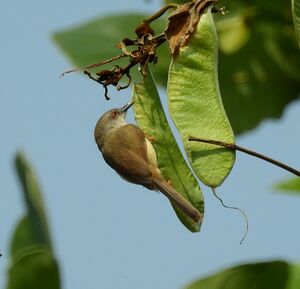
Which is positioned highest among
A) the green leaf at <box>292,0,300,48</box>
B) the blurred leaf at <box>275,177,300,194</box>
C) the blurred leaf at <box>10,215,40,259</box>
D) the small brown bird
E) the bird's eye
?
the green leaf at <box>292,0,300,48</box>

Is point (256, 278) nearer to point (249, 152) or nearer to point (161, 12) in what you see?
point (249, 152)

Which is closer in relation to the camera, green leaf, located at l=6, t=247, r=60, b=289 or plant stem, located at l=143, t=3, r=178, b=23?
green leaf, located at l=6, t=247, r=60, b=289

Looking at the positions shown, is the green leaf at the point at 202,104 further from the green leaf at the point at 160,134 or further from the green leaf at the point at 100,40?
the green leaf at the point at 100,40

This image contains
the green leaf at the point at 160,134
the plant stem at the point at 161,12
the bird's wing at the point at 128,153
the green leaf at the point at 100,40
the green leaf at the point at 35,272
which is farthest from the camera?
the green leaf at the point at 100,40

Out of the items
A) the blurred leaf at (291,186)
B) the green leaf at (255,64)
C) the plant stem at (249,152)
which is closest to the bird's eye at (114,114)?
the green leaf at (255,64)

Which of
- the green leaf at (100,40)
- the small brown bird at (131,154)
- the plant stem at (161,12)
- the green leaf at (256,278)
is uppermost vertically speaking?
the green leaf at (100,40)

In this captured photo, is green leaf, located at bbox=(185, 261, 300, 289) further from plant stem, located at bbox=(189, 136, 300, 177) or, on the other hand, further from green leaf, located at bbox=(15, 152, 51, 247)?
green leaf, located at bbox=(15, 152, 51, 247)

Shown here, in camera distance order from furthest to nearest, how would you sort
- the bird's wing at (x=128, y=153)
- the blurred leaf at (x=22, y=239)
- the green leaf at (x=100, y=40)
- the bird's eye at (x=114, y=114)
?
the bird's eye at (x=114, y=114) → the green leaf at (x=100, y=40) → the bird's wing at (x=128, y=153) → the blurred leaf at (x=22, y=239)

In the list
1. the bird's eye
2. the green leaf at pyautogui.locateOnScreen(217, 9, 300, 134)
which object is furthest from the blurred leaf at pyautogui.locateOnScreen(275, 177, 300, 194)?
the bird's eye
